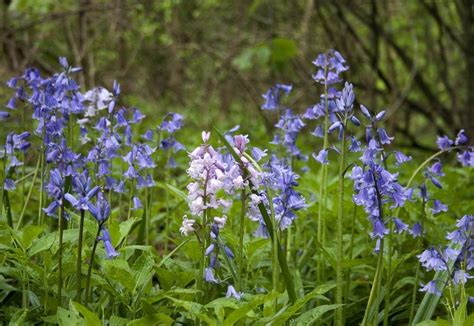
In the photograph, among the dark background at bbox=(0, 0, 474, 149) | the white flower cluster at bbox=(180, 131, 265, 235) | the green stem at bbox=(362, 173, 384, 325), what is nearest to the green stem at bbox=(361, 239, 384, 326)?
the green stem at bbox=(362, 173, 384, 325)

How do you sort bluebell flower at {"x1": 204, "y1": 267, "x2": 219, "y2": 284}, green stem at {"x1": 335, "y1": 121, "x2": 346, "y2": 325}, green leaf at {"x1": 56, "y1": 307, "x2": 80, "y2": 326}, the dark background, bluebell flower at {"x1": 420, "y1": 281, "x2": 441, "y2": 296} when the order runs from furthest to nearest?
1. the dark background
2. bluebell flower at {"x1": 420, "y1": 281, "x2": 441, "y2": 296}
3. green stem at {"x1": 335, "y1": 121, "x2": 346, "y2": 325}
4. bluebell flower at {"x1": 204, "y1": 267, "x2": 219, "y2": 284}
5. green leaf at {"x1": 56, "y1": 307, "x2": 80, "y2": 326}

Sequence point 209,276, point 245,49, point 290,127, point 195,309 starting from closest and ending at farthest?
point 195,309
point 209,276
point 290,127
point 245,49

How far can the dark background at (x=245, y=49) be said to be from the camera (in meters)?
8.12

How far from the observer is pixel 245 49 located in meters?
9.29

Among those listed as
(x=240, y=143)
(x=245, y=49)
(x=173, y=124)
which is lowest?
(x=240, y=143)

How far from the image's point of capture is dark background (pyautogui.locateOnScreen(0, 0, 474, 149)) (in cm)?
812

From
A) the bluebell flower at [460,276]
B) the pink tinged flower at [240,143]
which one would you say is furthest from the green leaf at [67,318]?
the bluebell flower at [460,276]

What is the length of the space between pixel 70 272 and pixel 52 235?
16 cm

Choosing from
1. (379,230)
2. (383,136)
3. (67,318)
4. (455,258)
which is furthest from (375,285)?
(67,318)

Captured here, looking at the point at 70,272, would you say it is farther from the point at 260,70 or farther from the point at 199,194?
the point at 260,70

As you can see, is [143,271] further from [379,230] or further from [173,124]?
[173,124]

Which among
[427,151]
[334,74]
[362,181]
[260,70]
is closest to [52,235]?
[362,181]

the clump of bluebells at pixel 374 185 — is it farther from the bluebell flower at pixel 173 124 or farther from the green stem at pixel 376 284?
the bluebell flower at pixel 173 124

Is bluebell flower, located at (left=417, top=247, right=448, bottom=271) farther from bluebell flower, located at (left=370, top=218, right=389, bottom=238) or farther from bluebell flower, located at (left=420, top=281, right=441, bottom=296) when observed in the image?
bluebell flower, located at (left=370, top=218, right=389, bottom=238)
